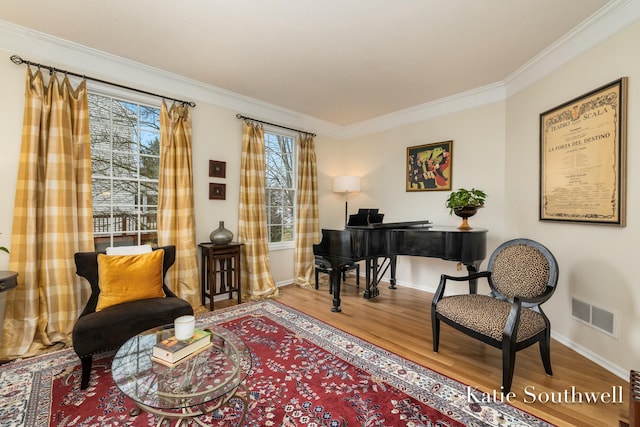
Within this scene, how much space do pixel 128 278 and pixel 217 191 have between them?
1599 mm

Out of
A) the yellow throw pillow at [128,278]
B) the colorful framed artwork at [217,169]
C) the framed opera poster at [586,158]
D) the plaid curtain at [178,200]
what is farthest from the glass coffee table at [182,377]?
the framed opera poster at [586,158]

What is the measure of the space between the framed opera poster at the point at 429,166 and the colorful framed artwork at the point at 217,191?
8.85 ft

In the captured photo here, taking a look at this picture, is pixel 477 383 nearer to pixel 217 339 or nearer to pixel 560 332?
pixel 560 332

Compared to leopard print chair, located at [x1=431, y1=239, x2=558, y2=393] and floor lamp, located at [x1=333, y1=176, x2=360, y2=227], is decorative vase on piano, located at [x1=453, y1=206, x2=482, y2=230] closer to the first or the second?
leopard print chair, located at [x1=431, y1=239, x2=558, y2=393]

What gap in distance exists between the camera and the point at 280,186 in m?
4.53

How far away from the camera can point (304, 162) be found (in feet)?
15.1

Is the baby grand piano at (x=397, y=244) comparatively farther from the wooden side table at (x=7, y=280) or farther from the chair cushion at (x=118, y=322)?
the wooden side table at (x=7, y=280)

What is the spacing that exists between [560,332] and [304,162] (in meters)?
3.71

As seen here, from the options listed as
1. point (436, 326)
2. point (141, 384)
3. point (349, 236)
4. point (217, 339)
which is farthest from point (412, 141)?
point (141, 384)

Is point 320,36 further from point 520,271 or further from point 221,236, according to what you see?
point 520,271

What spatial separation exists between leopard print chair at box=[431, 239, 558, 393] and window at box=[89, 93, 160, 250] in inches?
125

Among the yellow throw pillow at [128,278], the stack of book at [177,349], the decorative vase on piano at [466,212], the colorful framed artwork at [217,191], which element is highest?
the colorful framed artwork at [217,191]

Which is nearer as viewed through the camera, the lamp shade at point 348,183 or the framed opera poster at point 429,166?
the framed opera poster at point 429,166

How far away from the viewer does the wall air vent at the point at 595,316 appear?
219cm
